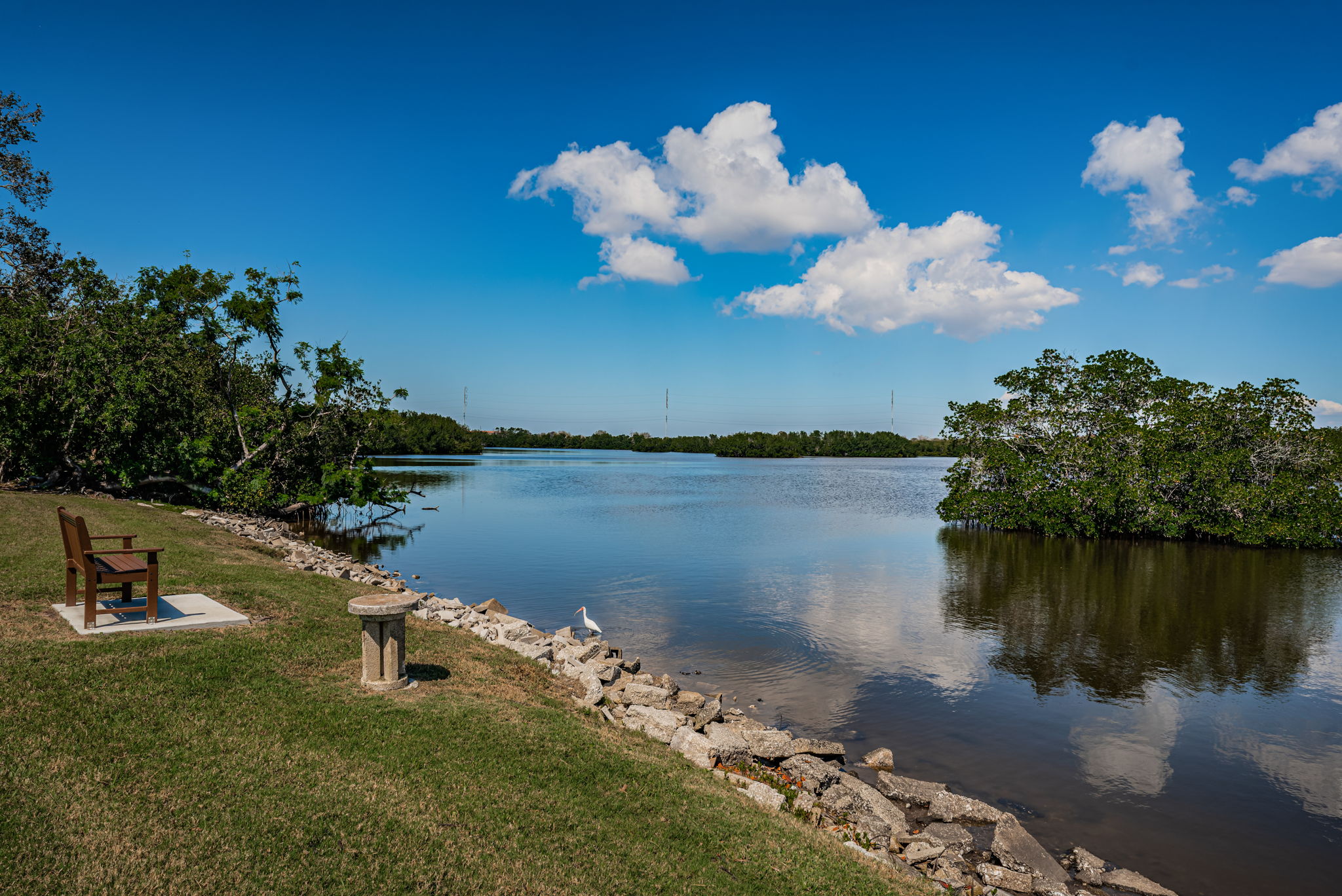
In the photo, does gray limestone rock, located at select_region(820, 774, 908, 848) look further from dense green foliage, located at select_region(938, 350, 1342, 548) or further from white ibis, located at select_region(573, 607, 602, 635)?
dense green foliage, located at select_region(938, 350, 1342, 548)

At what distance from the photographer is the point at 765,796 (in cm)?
693

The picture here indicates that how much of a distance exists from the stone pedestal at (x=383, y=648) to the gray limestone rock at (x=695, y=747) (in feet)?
10.7

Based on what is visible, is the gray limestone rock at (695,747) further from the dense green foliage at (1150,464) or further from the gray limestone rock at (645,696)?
the dense green foliage at (1150,464)

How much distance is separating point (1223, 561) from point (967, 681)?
2164 centimetres

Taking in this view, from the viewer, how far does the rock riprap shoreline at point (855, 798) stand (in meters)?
6.78

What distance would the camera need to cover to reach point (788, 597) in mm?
19266

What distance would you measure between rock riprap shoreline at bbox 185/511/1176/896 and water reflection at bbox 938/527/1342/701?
5.60 m

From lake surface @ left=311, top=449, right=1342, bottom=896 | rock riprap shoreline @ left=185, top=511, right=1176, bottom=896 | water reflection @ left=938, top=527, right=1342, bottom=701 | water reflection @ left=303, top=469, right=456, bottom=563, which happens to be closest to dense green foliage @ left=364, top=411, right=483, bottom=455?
water reflection @ left=303, top=469, right=456, bottom=563

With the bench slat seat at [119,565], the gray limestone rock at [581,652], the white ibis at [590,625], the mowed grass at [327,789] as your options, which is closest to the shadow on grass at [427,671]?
the mowed grass at [327,789]

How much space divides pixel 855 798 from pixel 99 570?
9.48m

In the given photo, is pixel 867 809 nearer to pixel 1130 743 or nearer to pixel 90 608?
pixel 1130 743

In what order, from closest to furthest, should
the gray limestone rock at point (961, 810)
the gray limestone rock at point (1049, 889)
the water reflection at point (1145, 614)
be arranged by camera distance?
the gray limestone rock at point (1049, 889), the gray limestone rock at point (961, 810), the water reflection at point (1145, 614)

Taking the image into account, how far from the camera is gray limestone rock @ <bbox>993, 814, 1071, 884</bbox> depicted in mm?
6918

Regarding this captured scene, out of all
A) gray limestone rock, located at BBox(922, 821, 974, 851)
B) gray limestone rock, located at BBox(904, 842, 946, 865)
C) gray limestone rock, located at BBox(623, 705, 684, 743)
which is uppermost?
gray limestone rock, located at BBox(623, 705, 684, 743)
